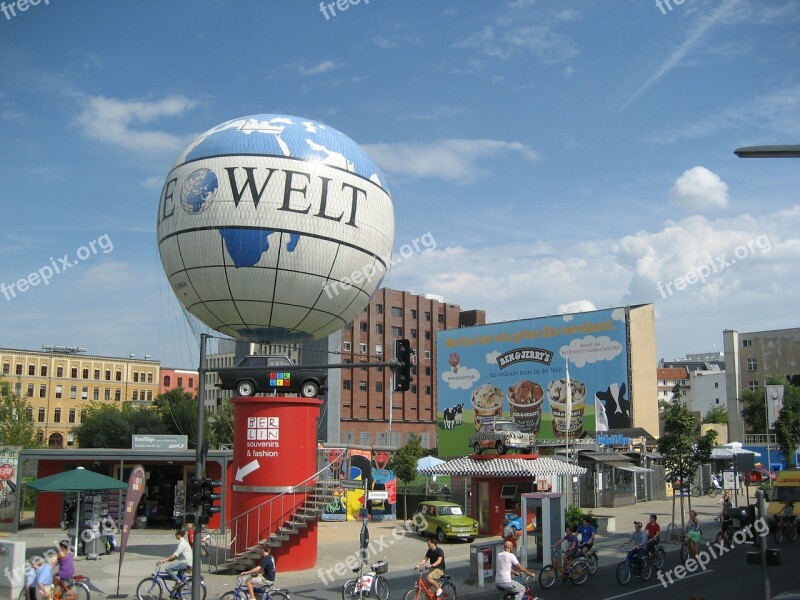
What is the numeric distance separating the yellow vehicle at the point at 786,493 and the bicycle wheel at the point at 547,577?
13.4 meters

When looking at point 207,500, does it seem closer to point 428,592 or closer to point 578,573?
Result: point 428,592

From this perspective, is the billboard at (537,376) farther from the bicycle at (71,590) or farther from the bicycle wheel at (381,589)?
the bicycle at (71,590)

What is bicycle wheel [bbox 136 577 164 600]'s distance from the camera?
18.1 meters

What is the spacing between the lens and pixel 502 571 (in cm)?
1587

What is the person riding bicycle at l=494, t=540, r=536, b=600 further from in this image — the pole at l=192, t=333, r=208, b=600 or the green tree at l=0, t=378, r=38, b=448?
the green tree at l=0, t=378, r=38, b=448

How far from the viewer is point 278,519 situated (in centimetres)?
2339

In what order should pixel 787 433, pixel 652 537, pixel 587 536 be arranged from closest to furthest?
1. pixel 587 536
2. pixel 652 537
3. pixel 787 433

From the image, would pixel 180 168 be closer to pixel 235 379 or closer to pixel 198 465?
pixel 235 379

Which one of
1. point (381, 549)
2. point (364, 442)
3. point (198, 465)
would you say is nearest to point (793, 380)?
point (364, 442)

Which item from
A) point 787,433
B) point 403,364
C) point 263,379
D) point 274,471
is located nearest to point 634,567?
point 403,364

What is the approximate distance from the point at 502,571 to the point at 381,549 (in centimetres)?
1263

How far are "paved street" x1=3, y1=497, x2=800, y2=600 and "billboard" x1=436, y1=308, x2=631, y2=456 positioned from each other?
83.0ft

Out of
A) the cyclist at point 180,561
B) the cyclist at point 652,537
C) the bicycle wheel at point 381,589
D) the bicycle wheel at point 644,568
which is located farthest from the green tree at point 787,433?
→ the cyclist at point 180,561

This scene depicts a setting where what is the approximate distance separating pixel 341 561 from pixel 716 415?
101950mm
